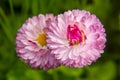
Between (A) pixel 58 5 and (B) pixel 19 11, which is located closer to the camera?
(A) pixel 58 5

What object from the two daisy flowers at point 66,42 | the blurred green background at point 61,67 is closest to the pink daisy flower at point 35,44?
the two daisy flowers at point 66,42

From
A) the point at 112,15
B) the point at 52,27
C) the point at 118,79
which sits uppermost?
the point at 112,15

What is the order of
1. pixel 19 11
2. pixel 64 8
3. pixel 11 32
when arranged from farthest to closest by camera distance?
pixel 19 11 < pixel 64 8 < pixel 11 32

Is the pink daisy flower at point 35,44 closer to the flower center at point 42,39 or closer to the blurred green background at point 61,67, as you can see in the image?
the flower center at point 42,39

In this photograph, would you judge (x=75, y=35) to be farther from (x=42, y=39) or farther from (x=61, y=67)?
(x=61, y=67)

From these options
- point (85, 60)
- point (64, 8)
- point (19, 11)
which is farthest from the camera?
point (19, 11)

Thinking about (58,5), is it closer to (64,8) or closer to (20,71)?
(64,8)

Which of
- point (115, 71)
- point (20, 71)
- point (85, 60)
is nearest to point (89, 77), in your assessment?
point (115, 71)
